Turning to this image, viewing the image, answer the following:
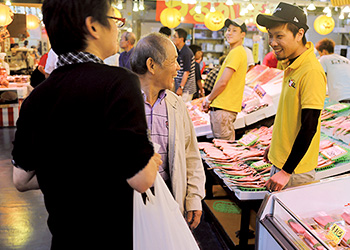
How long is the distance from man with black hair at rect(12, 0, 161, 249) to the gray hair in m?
0.72

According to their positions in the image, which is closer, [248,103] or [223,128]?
[223,128]

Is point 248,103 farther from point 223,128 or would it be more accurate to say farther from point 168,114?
point 168,114

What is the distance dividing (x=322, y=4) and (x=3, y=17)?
943 cm

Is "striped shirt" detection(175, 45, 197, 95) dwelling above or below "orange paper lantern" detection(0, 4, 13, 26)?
below

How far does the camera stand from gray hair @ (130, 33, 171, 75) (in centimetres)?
183

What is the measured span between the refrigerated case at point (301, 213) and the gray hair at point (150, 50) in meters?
1.06

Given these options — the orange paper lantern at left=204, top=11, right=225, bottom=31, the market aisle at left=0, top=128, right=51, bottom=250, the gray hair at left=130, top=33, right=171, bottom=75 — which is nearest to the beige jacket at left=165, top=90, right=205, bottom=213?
the gray hair at left=130, top=33, right=171, bottom=75

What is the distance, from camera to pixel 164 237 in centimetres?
122

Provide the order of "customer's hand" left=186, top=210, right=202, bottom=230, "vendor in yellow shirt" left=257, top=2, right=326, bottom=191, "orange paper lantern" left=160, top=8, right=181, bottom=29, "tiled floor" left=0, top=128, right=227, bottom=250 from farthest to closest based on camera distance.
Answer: "orange paper lantern" left=160, top=8, right=181, bottom=29 < "tiled floor" left=0, top=128, right=227, bottom=250 < "vendor in yellow shirt" left=257, top=2, right=326, bottom=191 < "customer's hand" left=186, top=210, right=202, bottom=230

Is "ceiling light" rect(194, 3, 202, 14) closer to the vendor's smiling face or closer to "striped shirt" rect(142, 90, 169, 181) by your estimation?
the vendor's smiling face

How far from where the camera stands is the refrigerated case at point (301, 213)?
199 centimetres

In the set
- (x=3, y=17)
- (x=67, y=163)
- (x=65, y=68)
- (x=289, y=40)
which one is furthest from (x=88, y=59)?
(x=3, y=17)

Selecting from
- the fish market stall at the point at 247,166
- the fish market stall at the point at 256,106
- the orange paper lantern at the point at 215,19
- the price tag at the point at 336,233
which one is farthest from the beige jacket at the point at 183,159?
the orange paper lantern at the point at 215,19

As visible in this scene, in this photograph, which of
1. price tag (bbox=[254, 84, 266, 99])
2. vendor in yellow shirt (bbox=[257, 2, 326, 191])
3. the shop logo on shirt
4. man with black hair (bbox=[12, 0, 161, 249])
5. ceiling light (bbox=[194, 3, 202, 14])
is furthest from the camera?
ceiling light (bbox=[194, 3, 202, 14])
